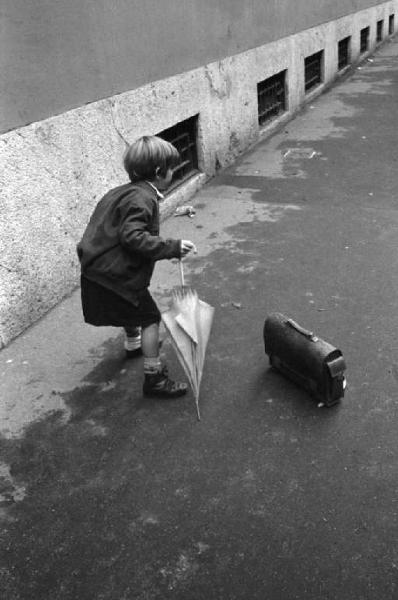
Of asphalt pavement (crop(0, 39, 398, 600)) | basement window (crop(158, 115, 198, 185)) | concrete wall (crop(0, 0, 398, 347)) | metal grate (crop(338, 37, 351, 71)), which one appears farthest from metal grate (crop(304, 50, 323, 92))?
asphalt pavement (crop(0, 39, 398, 600))

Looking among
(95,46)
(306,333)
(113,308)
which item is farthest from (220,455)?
(95,46)

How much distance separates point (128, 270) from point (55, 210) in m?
1.52

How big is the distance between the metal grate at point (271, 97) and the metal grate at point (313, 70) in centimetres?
164

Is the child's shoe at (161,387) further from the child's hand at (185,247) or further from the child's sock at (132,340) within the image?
the child's hand at (185,247)

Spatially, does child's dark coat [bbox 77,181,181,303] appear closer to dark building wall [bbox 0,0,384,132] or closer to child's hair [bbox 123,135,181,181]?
child's hair [bbox 123,135,181,181]

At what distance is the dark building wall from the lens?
358 centimetres

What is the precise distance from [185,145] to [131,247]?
13.3 feet

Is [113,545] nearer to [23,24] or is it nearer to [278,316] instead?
[278,316]

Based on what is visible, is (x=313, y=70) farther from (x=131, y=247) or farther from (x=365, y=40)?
(x=131, y=247)

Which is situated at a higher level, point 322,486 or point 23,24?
point 23,24

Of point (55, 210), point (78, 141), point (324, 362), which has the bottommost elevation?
point (324, 362)

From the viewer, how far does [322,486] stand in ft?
7.97

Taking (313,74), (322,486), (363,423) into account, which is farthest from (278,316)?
(313,74)

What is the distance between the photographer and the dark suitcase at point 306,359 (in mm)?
2783
